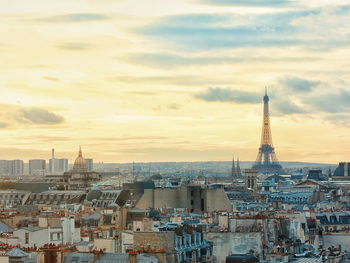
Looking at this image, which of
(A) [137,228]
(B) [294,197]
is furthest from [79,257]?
(B) [294,197]

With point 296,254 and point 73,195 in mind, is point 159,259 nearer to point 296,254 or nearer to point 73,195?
point 296,254

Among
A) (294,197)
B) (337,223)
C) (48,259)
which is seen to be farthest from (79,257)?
(294,197)

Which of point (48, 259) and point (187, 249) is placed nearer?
point (48, 259)

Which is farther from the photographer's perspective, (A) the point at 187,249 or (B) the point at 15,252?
(A) the point at 187,249

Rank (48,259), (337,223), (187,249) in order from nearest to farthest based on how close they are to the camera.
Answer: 1. (48,259)
2. (187,249)
3. (337,223)

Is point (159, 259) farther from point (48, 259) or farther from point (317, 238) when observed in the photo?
point (317, 238)

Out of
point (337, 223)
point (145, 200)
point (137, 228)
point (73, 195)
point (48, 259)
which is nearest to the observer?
point (48, 259)

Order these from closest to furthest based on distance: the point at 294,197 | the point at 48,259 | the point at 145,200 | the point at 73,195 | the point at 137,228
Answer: the point at 48,259
the point at 137,228
the point at 145,200
the point at 73,195
the point at 294,197

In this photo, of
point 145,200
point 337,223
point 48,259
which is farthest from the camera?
point 145,200
